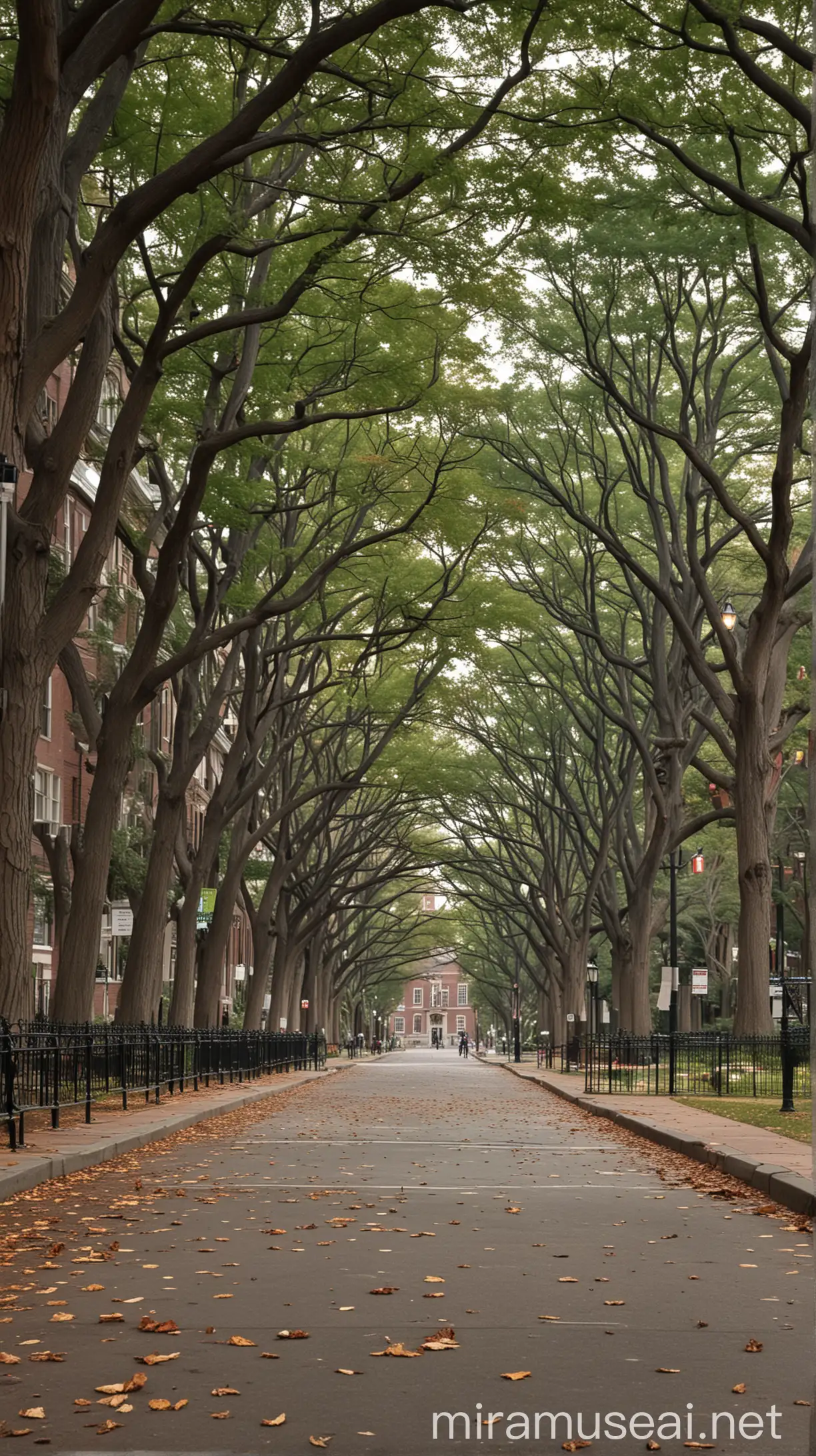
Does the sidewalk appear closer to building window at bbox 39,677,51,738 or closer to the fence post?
the fence post

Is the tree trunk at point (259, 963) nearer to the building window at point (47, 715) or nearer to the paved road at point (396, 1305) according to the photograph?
the building window at point (47, 715)

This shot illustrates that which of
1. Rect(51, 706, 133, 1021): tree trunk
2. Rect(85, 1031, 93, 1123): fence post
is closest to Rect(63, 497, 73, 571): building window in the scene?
Rect(51, 706, 133, 1021): tree trunk

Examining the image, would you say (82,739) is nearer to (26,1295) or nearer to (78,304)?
(78,304)

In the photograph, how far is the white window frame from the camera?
47469 millimetres

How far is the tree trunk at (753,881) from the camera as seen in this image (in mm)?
31266

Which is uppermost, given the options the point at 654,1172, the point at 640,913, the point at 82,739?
the point at 82,739

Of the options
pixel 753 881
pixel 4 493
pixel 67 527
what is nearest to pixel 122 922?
pixel 753 881

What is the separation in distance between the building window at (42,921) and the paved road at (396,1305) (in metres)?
28.5

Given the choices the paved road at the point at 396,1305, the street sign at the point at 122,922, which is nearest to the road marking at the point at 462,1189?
the paved road at the point at 396,1305

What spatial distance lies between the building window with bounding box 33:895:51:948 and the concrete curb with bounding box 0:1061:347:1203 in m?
16.6

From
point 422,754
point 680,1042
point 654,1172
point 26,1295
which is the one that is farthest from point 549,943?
point 26,1295

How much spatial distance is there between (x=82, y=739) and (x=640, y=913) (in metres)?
16.1

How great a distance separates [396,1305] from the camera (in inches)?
352

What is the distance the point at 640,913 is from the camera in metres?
43.1
